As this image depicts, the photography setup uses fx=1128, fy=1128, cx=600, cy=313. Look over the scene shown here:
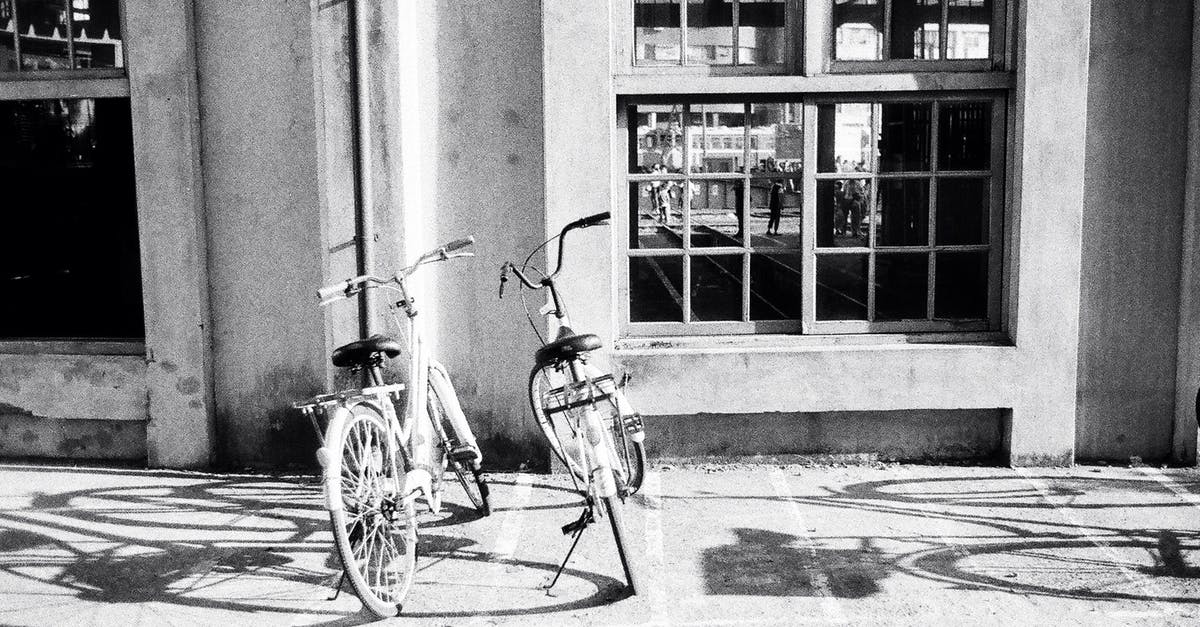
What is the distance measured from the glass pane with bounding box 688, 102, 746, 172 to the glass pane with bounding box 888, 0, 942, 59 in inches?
40.1

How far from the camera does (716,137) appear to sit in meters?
6.93

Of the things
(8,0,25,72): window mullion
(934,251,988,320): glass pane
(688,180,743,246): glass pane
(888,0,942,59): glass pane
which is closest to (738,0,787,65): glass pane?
(888,0,942,59): glass pane

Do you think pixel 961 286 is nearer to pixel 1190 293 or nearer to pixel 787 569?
pixel 1190 293

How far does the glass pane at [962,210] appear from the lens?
6.91 meters

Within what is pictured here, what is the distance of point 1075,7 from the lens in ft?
21.2

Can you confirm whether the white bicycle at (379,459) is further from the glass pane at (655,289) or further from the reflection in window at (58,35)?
the reflection in window at (58,35)

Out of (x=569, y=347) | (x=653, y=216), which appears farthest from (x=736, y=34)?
(x=569, y=347)

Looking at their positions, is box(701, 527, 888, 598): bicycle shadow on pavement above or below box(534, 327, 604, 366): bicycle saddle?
below

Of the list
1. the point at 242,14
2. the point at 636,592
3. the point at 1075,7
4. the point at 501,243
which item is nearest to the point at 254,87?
the point at 242,14

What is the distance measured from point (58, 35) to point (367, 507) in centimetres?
425

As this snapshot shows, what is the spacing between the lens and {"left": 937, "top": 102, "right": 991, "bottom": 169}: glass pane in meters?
6.87

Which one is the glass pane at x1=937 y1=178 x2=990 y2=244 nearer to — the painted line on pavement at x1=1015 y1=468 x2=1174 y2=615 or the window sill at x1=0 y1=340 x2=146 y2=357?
the painted line on pavement at x1=1015 y1=468 x2=1174 y2=615

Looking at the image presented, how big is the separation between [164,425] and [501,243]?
2347mm

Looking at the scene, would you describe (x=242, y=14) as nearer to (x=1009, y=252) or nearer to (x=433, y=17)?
(x=433, y=17)
